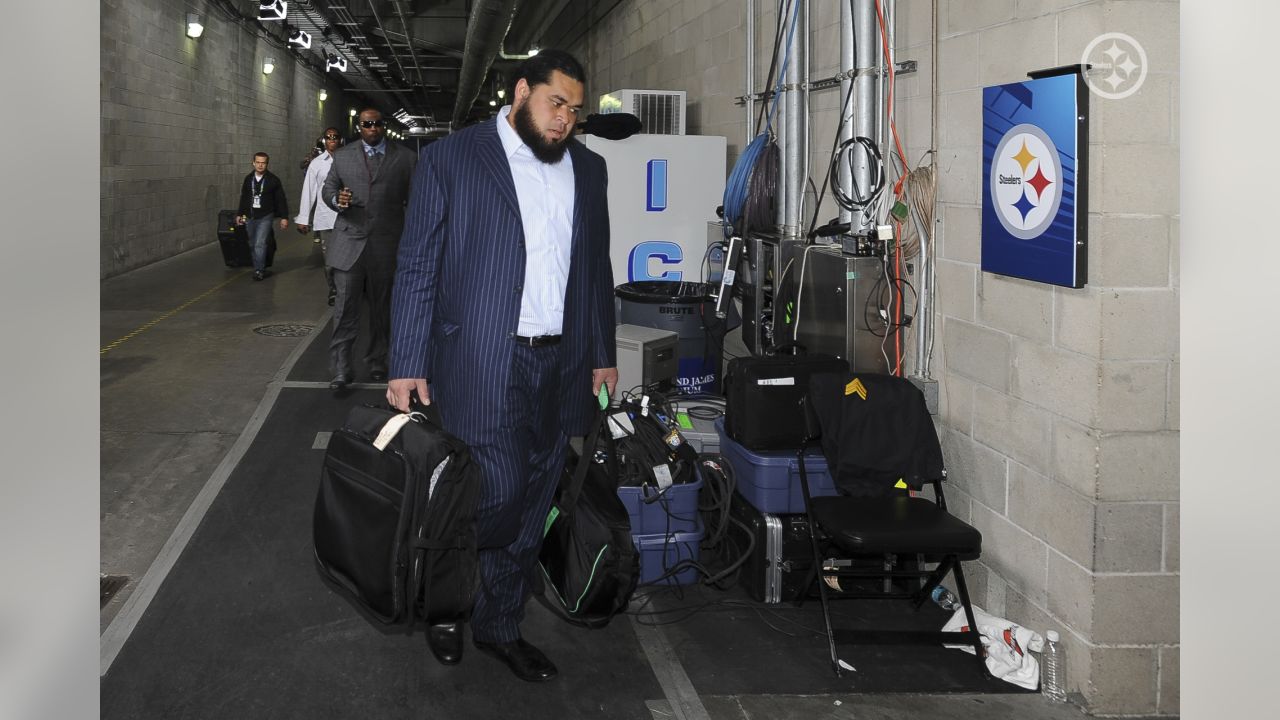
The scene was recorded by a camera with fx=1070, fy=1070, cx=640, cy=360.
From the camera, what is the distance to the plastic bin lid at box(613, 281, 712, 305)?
5.42 m

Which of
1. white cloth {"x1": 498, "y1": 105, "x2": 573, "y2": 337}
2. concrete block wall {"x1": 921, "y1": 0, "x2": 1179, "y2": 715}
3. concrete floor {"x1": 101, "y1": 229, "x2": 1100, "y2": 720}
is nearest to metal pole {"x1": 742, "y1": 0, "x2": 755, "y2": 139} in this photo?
concrete floor {"x1": 101, "y1": 229, "x2": 1100, "y2": 720}

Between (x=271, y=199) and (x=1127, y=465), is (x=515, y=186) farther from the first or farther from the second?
(x=271, y=199)

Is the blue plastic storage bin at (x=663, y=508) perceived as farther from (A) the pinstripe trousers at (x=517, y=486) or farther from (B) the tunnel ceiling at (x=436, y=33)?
(B) the tunnel ceiling at (x=436, y=33)

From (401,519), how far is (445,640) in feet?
1.79

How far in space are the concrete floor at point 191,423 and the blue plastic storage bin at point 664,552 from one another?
0.55 meters

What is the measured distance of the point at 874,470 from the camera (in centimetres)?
344

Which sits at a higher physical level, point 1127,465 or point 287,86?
point 287,86

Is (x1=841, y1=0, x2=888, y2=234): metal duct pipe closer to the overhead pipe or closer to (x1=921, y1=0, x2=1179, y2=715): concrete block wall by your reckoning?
the overhead pipe

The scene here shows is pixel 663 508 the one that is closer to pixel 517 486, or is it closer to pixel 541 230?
pixel 517 486

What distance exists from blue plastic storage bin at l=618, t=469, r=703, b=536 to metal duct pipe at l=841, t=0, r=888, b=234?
4.28ft

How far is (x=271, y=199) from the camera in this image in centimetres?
1239

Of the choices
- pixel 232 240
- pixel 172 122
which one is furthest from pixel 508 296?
pixel 172 122
